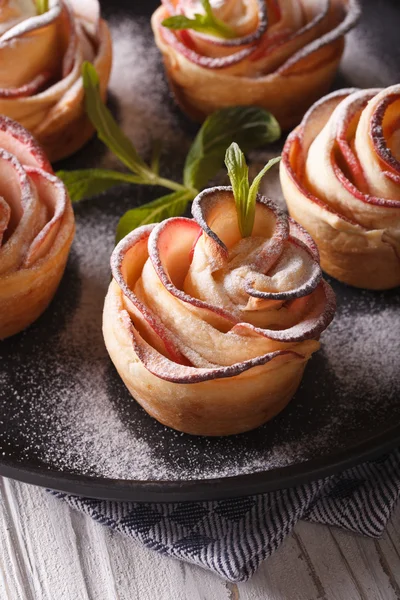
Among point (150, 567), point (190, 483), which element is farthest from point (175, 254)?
point (150, 567)

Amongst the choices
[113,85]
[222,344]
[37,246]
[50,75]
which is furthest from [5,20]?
[222,344]

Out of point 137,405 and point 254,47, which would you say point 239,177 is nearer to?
point 137,405

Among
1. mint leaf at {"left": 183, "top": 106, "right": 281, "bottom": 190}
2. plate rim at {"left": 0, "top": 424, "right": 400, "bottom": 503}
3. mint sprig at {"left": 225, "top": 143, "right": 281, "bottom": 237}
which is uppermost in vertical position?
A: mint sprig at {"left": 225, "top": 143, "right": 281, "bottom": 237}

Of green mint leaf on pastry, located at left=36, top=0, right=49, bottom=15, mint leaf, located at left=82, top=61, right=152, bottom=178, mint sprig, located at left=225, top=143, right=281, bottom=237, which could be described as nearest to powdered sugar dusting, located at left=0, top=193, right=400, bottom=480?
mint leaf, located at left=82, top=61, right=152, bottom=178

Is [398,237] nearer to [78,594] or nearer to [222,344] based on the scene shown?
[222,344]

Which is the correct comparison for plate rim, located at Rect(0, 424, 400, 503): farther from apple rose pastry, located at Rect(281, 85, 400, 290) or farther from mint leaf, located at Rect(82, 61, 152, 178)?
mint leaf, located at Rect(82, 61, 152, 178)

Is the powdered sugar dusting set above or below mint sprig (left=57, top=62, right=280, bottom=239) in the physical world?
below

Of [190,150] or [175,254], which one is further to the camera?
[190,150]
